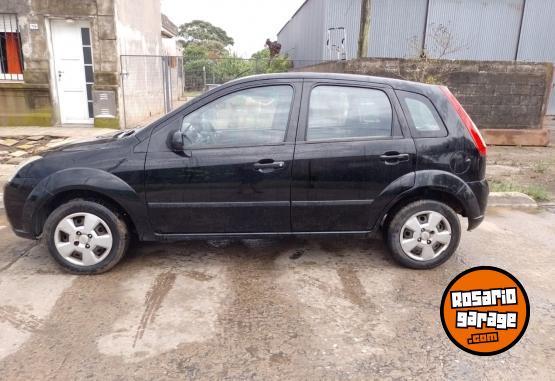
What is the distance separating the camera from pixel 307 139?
3.70 meters

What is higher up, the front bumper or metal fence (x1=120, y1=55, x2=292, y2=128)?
metal fence (x1=120, y1=55, x2=292, y2=128)

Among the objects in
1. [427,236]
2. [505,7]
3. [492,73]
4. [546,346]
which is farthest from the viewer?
[505,7]

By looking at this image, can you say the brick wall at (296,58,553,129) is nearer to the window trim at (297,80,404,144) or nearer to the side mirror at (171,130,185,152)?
the window trim at (297,80,404,144)

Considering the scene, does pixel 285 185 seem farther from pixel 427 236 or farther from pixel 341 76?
→ pixel 427 236

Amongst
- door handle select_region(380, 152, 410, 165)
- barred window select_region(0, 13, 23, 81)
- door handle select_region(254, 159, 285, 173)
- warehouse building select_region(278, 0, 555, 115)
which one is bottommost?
door handle select_region(254, 159, 285, 173)

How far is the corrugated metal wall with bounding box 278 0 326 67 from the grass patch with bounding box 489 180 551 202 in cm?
1520

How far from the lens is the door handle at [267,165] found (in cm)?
362

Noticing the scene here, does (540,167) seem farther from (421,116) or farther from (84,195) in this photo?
(84,195)

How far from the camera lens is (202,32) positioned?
217 feet

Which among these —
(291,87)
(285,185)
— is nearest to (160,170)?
(285,185)

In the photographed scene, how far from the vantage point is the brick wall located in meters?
9.98

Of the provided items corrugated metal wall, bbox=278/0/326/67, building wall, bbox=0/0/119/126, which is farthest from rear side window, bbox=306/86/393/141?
corrugated metal wall, bbox=278/0/326/67

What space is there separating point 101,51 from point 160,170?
7878 millimetres

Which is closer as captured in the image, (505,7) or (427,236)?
(427,236)
